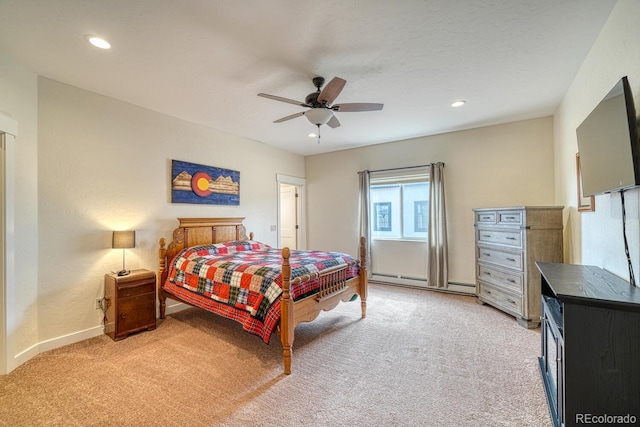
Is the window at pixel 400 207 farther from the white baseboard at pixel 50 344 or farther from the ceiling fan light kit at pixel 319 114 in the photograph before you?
the white baseboard at pixel 50 344

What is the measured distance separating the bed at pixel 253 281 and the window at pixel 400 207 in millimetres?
1972

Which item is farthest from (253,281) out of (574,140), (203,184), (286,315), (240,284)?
(574,140)

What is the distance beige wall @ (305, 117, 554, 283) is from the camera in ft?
12.9

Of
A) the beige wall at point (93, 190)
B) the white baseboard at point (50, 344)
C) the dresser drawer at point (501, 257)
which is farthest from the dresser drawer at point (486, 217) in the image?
the white baseboard at point (50, 344)

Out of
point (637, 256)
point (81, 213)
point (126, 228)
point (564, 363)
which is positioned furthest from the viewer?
point (126, 228)

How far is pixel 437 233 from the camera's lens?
458 cm

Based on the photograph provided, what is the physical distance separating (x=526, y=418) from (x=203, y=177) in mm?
4388

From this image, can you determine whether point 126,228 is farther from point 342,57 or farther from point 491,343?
point 491,343

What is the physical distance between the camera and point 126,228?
3.28m

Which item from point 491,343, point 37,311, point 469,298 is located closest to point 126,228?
point 37,311

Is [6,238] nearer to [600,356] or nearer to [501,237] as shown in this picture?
[600,356]

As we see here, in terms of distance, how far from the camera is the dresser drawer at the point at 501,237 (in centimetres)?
331

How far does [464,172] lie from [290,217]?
380 centimetres

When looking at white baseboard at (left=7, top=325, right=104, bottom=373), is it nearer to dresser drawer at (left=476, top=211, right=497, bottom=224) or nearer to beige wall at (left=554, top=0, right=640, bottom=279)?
beige wall at (left=554, top=0, right=640, bottom=279)
